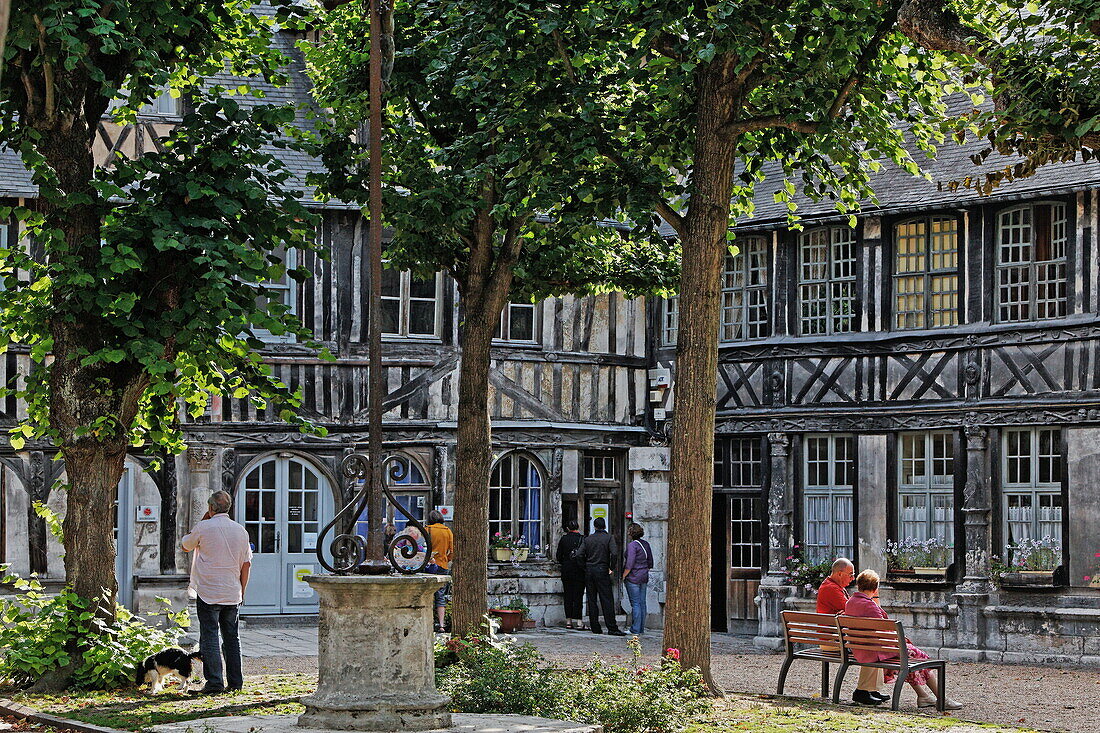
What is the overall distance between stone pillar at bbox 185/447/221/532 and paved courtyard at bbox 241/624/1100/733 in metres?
1.73

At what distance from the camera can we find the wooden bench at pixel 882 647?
495 inches

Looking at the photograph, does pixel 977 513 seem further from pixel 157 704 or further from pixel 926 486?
pixel 157 704

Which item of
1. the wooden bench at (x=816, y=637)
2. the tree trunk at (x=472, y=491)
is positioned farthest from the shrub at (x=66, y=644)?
the wooden bench at (x=816, y=637)

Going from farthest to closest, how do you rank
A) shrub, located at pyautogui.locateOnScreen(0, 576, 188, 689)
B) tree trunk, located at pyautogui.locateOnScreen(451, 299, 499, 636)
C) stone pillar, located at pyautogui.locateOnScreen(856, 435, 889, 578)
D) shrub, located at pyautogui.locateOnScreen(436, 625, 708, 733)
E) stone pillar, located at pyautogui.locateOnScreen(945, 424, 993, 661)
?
stone pillar, located at pyautogui.locateOnScreen(856, 435, 889, 578)
stone pillar, located at pyautogui.locateOnScreen(945, 424, 993, 661)
tree trunk, located at pyautogui.locateOnScreen(451, 299, 499, 636)
shrub, located at pyautogui.locateOnScreen(0, 576, 188, 689)
shrub, located at pyautogui.locateOnScreen(436, 625, 708, 733)

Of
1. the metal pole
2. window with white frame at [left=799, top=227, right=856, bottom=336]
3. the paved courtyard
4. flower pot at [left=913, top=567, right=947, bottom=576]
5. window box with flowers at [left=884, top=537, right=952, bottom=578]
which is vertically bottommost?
the paved courtyard

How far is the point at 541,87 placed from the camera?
12914 mm

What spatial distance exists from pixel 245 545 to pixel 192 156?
3.18 m

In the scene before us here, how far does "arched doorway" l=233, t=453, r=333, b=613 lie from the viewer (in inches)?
865

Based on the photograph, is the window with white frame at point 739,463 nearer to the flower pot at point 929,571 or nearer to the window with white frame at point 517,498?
the window with white frame at point 517,498

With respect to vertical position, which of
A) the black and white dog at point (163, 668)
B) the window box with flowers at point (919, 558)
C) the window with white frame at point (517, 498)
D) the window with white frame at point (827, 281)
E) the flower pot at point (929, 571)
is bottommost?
the black and white dog at point (163, 668)

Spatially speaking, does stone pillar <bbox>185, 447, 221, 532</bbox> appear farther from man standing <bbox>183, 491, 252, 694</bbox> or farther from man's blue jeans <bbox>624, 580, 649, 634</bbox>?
man standing <bbox>183, 491, 252, 694</bbox>

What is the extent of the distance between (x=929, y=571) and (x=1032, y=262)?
425cm

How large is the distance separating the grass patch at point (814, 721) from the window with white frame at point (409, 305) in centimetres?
1130

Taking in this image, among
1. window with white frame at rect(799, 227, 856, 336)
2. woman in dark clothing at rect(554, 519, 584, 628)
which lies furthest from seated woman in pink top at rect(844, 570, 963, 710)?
woman in dark clothing at rect(554, 519, 584, 628)
